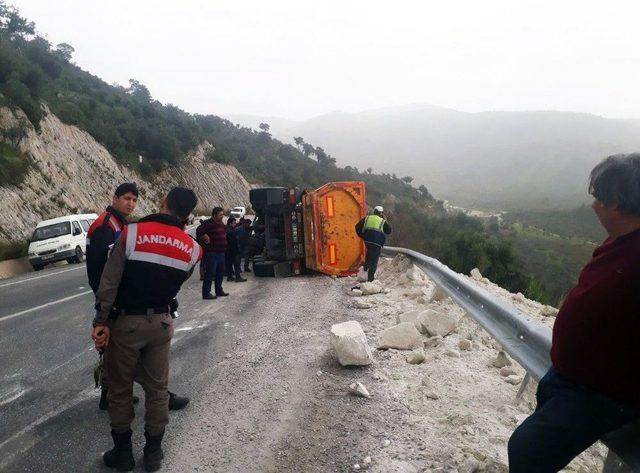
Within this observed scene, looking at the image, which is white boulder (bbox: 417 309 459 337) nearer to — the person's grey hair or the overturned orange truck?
the person's grey hair

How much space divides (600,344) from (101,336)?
280 cm

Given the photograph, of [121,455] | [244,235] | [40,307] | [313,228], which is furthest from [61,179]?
[121,455]

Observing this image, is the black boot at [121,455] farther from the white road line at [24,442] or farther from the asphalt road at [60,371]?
the white road line at [24,442]

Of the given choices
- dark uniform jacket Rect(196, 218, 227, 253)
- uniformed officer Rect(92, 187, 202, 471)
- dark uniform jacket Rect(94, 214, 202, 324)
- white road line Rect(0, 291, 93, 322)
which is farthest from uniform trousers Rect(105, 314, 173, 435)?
dark uniform jacket Rect(196, 218, 227, 253)

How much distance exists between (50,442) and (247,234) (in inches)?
355

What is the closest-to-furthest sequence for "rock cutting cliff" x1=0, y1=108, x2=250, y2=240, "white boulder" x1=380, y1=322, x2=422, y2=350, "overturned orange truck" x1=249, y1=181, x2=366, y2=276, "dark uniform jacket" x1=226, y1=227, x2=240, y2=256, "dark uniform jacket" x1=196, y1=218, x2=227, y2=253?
"white boulder" x1=380, y1=322, x2=422, y2=350 → "dark uniform jacket" x1=196, y1=218, x2=227, y2=253 → "overturned orange truck" x1=249, y1=181, x2=366, y2=276 → "dark uniform jacket" x1=226, y1=227, x2=240, y2=256 → "rock cutting cliff" x1=0, y1=108, x2=250, y2=240

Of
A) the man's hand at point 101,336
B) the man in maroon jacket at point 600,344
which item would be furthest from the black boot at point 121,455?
the man in maroon jacket at point 600,344

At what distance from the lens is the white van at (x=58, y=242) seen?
1622 cm

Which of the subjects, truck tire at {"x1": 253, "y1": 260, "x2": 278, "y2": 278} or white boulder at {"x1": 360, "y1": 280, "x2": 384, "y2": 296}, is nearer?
white boulder at {"x1": 360, "y1": 280, "x2": 384, "y2": 296}

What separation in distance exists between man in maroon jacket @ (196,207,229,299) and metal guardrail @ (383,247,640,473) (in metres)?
4.27

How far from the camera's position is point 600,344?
1819mm

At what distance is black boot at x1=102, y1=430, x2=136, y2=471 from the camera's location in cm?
318

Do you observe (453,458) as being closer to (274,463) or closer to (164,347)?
(274,463)

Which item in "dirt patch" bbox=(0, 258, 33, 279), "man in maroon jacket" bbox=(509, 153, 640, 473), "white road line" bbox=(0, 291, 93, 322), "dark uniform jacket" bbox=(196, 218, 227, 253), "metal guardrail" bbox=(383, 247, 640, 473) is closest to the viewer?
"man in maroon jacket" bbox=(509, 153, 640, 473)
